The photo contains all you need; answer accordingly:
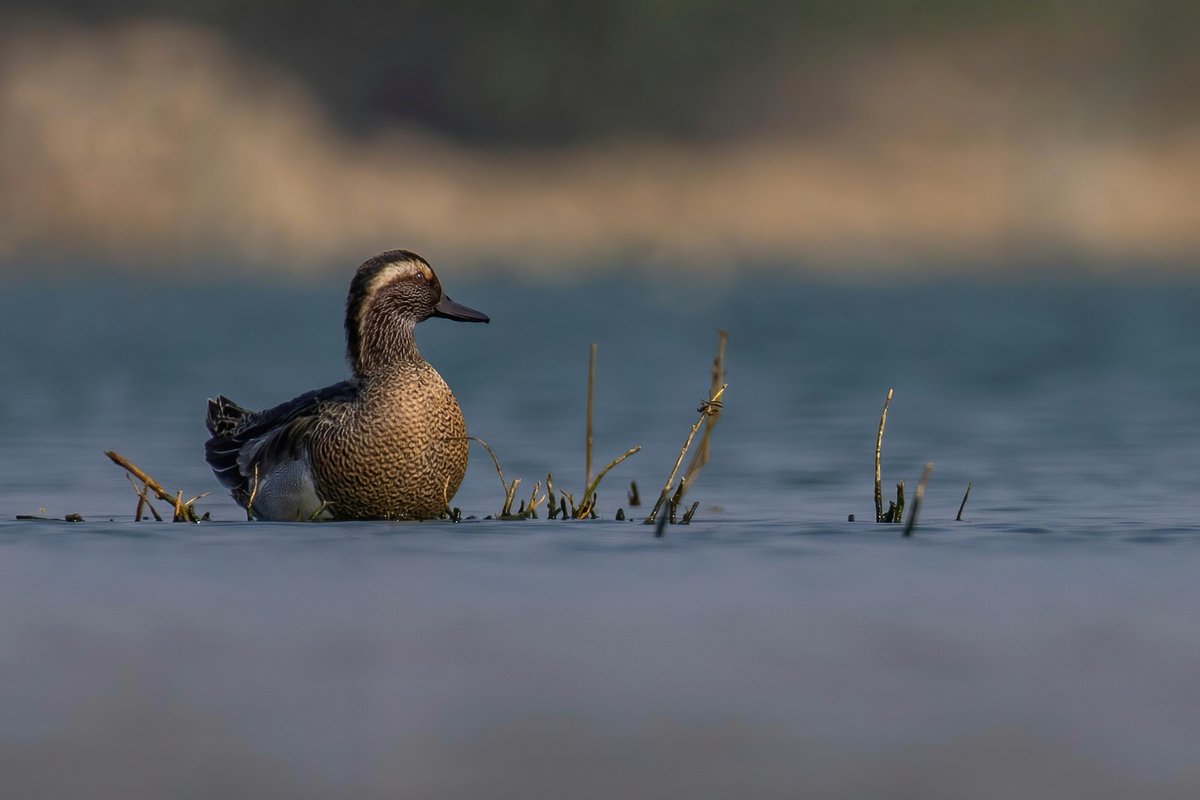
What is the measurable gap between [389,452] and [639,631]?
2.80 metres

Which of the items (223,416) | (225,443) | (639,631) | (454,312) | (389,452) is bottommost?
(639,631)

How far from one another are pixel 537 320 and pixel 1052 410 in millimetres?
22268

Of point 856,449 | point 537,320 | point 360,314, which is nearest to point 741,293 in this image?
point 537,320

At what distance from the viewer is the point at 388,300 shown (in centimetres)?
919

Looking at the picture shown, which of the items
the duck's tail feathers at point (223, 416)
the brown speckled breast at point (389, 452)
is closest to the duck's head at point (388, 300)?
the brown speckled breast at point (389, 452)

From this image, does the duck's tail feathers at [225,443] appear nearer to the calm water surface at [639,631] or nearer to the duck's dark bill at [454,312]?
the calm water surface at [639,631]

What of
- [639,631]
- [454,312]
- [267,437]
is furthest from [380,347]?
[639,631]

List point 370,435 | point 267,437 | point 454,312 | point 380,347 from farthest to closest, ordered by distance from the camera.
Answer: point 454,312 → point 380,347 → point 267,437 → point 370,435

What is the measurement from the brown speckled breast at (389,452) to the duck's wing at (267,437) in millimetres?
151

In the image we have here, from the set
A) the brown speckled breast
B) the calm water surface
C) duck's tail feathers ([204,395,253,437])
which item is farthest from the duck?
duck's tail feathers ([204,395,253,437])

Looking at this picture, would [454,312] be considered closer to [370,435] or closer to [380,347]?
[380,347]

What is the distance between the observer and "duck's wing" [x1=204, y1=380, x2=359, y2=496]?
8773mm

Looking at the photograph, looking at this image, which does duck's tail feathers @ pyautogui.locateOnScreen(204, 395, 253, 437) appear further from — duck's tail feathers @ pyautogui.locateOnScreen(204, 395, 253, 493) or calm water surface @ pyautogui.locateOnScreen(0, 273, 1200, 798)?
calm water surface @ pyautogui.locateOnScreen(0, 273, 1200, 798)

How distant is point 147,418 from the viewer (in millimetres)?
15648
